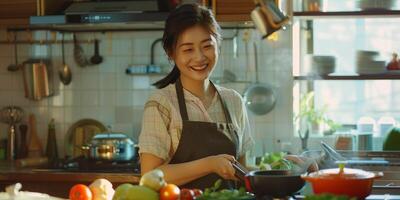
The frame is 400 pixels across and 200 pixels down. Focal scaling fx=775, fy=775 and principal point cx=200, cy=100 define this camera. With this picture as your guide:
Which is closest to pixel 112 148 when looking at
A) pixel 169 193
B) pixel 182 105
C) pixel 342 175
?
pixel 182 105

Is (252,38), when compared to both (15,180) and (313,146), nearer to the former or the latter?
(313,146)

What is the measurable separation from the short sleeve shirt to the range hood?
63.7 inches

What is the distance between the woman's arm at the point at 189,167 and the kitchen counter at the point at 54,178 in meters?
1.53

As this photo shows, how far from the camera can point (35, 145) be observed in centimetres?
540

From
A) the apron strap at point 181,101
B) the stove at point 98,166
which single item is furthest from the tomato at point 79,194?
the stove at point 98,166

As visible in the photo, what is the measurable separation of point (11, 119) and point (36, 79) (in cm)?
35

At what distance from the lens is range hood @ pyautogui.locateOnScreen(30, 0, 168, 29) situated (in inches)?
192

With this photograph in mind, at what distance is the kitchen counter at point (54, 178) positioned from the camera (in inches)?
182

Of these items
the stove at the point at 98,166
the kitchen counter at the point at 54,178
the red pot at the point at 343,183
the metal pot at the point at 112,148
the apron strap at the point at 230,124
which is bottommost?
the kitchen counter at the point at 54,178

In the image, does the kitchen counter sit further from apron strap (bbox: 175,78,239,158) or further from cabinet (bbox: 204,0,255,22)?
apron strap (bbox: 175,78,239,158)

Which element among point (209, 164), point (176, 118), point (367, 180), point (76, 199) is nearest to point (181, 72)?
point (176, 118)

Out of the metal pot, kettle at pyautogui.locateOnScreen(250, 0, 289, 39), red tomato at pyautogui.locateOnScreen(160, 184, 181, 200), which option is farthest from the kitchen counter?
kettle at pyautogui.locateOnScreen(250, 0, 289, 39)

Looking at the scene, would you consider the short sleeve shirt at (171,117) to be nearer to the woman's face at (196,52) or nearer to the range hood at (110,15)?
the woman's face at (196,52)

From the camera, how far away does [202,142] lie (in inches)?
129
